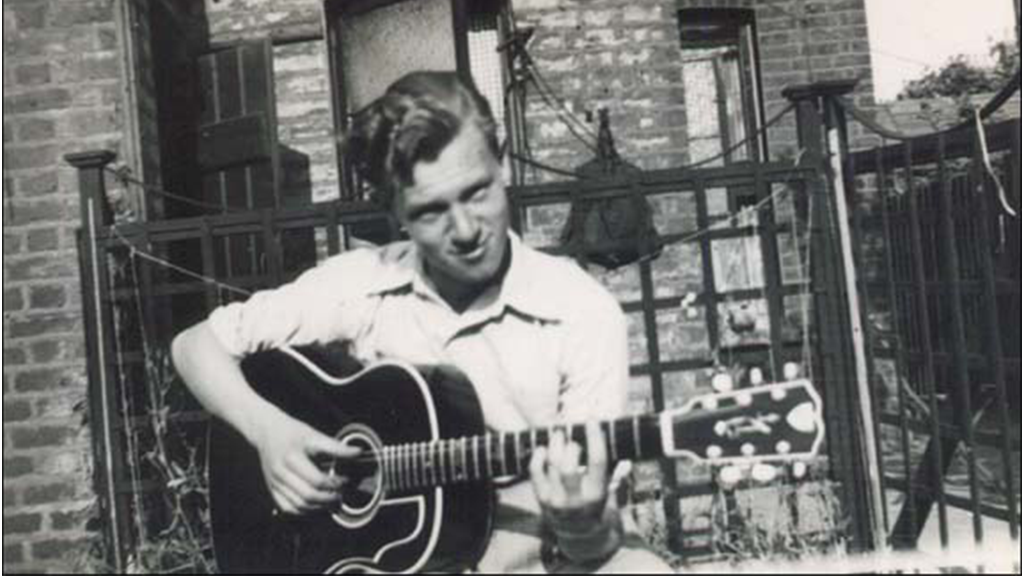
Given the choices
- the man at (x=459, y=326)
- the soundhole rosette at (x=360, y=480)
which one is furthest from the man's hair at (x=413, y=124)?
the soundhole rosette at (x=360, y=480)

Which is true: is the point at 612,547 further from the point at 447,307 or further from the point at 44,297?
the point at 44,297

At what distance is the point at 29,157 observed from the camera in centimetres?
302

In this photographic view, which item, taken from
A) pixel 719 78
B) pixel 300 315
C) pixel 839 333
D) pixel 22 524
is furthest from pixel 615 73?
pixel 22 524

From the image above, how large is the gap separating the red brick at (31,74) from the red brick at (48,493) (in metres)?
1.36

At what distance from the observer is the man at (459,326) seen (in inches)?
82.7

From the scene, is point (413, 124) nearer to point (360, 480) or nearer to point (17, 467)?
point (360, 480)

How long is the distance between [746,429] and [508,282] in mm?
671

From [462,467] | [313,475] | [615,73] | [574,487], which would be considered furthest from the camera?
[615,73]

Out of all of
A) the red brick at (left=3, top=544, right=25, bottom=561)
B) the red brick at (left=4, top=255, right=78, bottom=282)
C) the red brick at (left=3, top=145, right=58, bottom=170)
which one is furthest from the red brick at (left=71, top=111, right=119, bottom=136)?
the red brick at (left=3, top=544, right=25, bottom=561)

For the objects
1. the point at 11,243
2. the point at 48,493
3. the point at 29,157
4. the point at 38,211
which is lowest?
the point at 48,493

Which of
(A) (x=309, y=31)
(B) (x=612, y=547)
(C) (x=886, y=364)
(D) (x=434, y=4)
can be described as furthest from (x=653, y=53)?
(B) (x=612, y=547)

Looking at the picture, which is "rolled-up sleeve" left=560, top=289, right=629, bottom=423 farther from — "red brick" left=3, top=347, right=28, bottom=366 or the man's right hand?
"red brick" left=3, top=347, right=28, bottom=366

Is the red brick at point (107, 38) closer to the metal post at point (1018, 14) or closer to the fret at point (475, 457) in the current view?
the fret at point (475, 457)

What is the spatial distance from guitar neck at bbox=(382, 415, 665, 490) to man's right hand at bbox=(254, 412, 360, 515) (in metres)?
0.15
